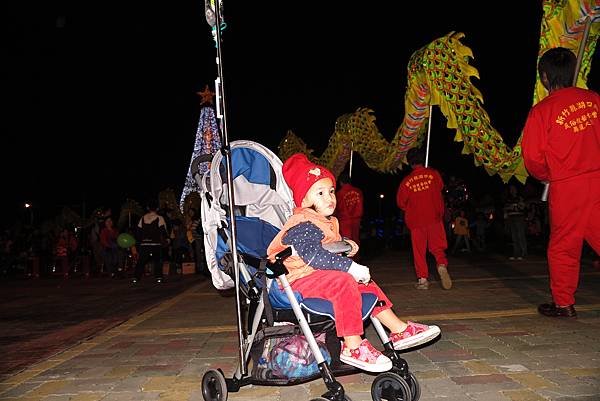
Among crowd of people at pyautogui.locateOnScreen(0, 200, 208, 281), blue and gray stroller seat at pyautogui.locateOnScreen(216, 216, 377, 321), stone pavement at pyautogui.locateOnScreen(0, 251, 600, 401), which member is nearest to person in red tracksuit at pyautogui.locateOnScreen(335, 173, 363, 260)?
crowd of people at pyautogui.locateOnScreen(0, 200, 208, 281)

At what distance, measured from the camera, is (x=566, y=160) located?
4328mm

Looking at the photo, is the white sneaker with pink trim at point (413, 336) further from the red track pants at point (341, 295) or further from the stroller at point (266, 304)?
the red track pants at point (341, 295)

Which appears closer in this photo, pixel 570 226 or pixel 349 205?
pixel 570 226

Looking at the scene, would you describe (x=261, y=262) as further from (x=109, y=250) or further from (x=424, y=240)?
(x=109, y=250)

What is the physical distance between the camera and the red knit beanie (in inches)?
115

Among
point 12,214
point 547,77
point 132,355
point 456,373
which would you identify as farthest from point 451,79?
point 12,214

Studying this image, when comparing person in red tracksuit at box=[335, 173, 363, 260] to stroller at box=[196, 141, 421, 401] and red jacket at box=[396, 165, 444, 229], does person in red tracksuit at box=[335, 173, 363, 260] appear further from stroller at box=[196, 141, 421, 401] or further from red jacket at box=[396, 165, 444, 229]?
stroller at box=[196, 141, 421, 401]

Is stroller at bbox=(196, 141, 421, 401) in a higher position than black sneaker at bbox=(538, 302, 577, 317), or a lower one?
higher

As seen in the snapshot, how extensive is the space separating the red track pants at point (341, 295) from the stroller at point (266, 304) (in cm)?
5

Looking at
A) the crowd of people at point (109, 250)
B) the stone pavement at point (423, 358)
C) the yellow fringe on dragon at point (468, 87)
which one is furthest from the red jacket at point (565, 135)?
the crowd of people at point (109, 250)

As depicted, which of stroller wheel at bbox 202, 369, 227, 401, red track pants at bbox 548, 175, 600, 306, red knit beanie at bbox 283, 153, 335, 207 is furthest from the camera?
red track pants at bbox 548, 175, 600, 306

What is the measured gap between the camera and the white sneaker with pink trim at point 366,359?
8.12 feet

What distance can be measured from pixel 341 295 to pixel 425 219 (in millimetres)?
4644

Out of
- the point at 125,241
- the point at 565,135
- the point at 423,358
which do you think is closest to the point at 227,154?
the point at 423,358
